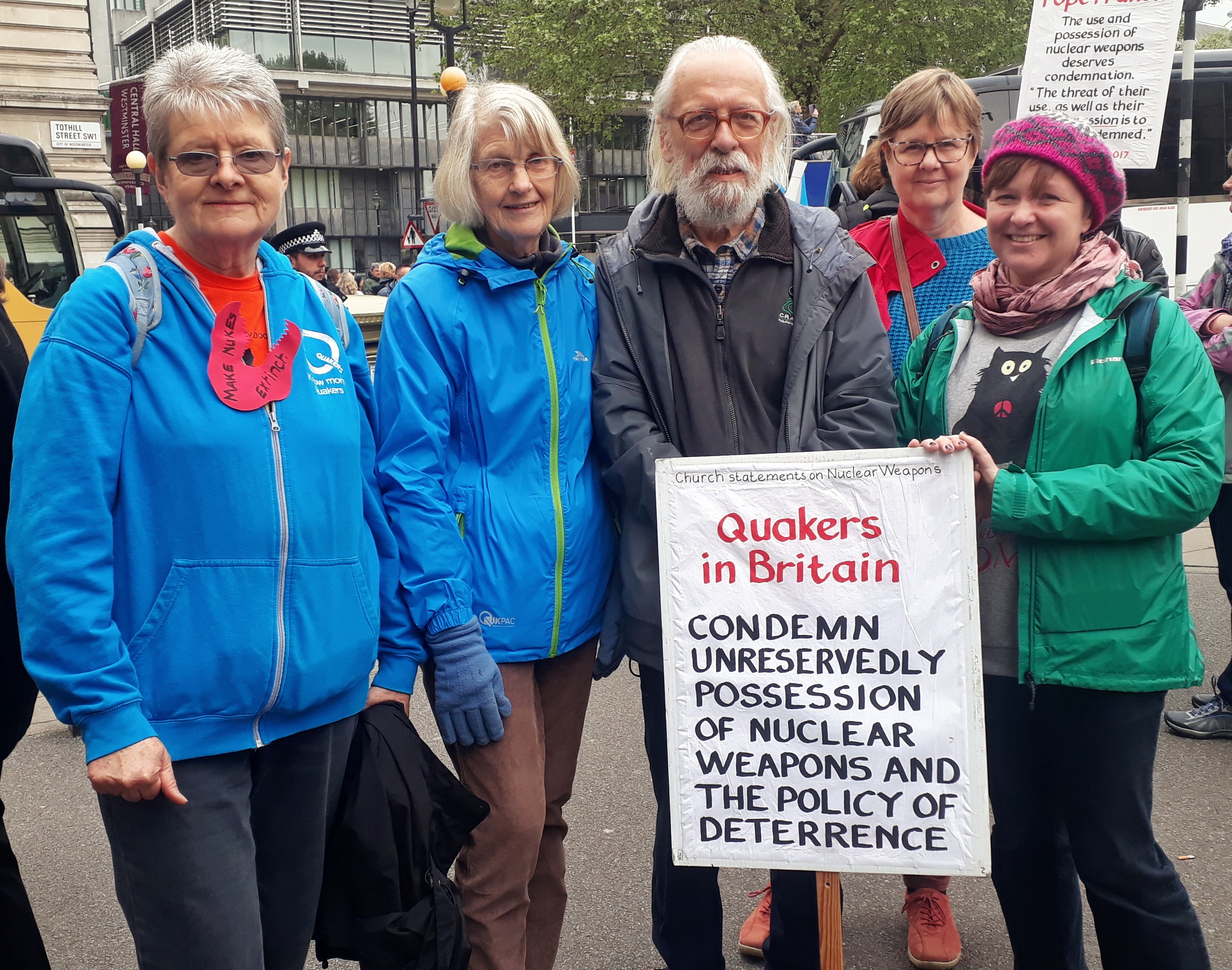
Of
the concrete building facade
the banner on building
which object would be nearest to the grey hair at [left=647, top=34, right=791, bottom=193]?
the banner on building

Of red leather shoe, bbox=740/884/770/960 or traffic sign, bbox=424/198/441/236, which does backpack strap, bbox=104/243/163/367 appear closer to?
traffic sign, bbox=424/198/441/236

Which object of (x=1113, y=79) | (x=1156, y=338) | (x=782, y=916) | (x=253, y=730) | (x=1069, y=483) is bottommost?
(x=782, y=916)

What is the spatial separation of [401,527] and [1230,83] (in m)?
14.3

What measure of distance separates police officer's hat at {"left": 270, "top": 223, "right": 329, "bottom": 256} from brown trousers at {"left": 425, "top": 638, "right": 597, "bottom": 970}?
71.5 inches

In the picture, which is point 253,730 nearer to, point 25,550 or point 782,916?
point 25,550

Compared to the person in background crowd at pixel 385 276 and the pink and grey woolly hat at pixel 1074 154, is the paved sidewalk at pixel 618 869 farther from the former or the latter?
the person in background crowd at pixel 385 276

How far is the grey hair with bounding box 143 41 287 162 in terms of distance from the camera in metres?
1.99

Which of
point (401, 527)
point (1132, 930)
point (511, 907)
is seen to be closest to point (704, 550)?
point (401, 527)

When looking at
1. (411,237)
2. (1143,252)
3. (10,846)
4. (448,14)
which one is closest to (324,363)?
(10,846)

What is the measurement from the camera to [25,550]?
1818 millimetres

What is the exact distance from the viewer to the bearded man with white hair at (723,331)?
2473mm

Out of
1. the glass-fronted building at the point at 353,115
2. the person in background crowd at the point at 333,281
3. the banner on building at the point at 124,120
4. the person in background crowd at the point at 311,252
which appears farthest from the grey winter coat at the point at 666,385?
the glass-fronted building at the point at 353,115

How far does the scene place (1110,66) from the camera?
254 inches

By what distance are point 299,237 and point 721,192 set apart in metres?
3.93
